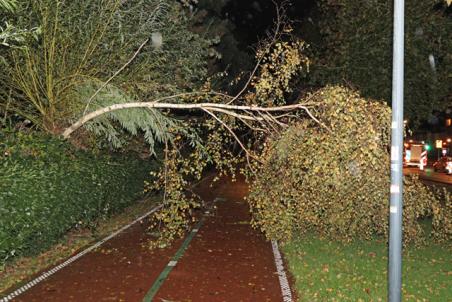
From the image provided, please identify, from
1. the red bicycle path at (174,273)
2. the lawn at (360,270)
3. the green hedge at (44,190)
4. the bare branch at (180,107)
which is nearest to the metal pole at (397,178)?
the lawn at (360,270)

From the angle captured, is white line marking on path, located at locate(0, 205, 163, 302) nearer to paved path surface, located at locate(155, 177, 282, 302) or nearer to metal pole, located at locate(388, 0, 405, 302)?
paved path surface, located at locate(155, 177, 282, 302)

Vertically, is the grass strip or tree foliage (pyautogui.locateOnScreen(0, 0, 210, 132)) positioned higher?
tree foliage (pyautogui.locateOnScreen(0, 0, 210, 132))

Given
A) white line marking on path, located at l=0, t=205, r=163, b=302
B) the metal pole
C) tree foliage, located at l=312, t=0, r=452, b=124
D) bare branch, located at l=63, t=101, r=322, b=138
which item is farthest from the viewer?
tree foliage, located at l=312, t=0, r=452, b=124

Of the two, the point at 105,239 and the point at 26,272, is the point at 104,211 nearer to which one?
the point at 105,239

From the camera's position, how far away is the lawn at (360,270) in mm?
7410

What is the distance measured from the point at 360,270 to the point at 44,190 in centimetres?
597

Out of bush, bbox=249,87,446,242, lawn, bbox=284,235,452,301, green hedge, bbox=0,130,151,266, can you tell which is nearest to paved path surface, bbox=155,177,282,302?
lawn, bbox=284,235,452,301

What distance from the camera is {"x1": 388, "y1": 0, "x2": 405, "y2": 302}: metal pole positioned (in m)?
5.79

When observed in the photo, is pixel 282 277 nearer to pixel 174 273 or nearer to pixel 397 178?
pixel 174 273

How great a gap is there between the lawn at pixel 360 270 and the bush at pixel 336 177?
1.33ft

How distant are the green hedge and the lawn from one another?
4678 millimetres

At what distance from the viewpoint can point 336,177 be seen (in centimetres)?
856

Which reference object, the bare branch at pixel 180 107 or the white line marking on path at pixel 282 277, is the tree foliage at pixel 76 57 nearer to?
the bare branch at pixel 180 107

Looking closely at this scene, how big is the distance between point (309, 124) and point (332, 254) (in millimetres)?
2827
